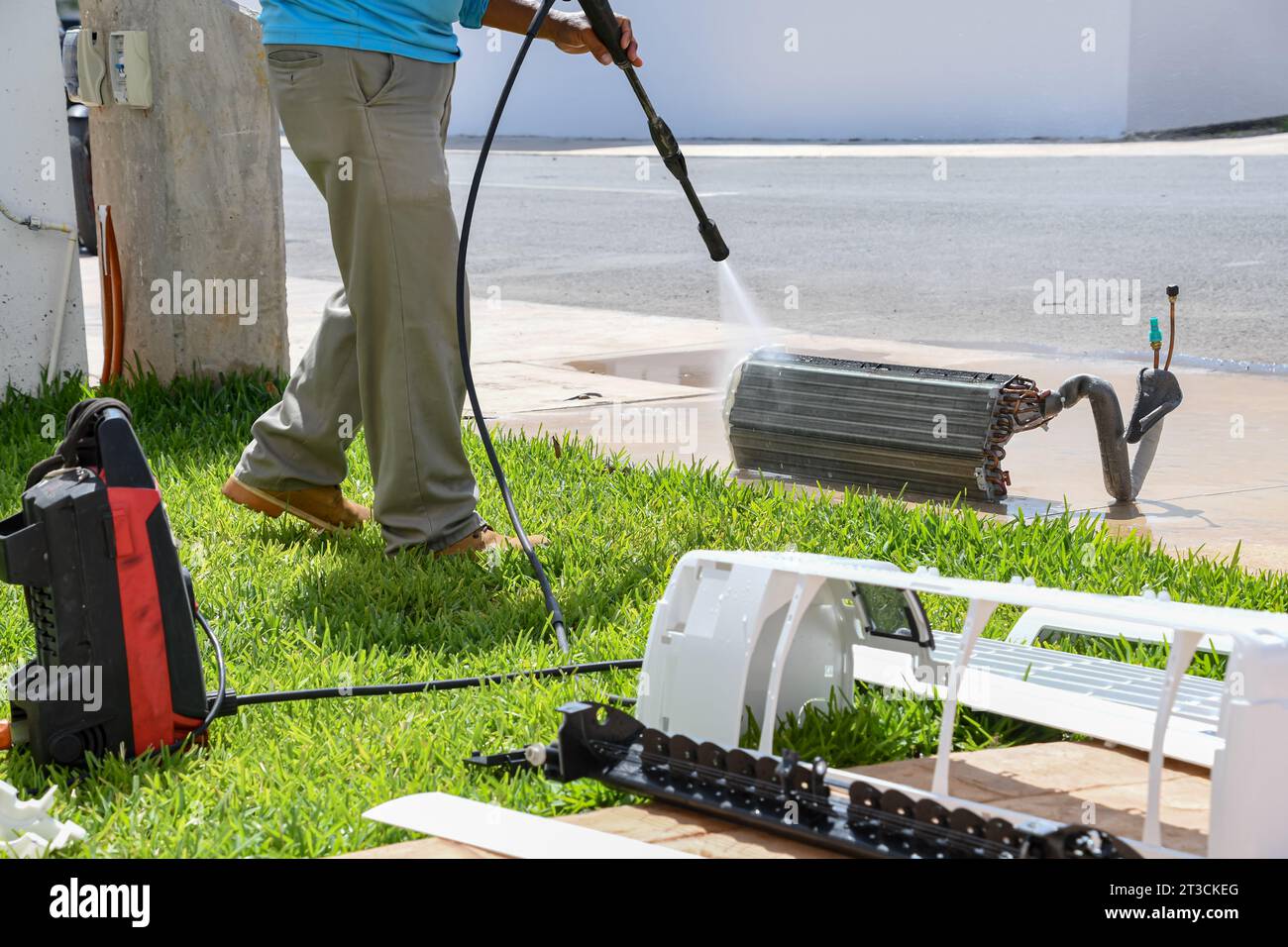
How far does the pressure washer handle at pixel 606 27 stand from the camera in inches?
169

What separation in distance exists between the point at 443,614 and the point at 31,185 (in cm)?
348

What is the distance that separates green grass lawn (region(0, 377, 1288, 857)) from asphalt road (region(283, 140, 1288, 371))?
11.6 ft

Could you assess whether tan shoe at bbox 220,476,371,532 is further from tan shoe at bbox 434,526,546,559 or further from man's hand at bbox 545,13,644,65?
man's hand at bbox 545,13,644,65

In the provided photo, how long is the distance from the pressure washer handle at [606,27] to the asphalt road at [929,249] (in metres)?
4.06

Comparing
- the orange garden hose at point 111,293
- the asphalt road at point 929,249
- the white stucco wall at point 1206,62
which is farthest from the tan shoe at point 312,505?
the white stucco wall at point 1206,62

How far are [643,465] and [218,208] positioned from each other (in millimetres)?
2213

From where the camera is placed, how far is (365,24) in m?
4.06

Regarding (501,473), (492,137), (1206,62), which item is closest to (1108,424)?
(501,473)

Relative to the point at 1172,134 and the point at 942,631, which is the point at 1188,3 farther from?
the point at 942,631

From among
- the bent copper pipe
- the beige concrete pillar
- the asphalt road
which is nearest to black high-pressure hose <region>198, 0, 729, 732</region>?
the bent copper pipe

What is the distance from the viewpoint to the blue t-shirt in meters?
4.06

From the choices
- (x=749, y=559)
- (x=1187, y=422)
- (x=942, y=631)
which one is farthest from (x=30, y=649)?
(x=1187, y=422)

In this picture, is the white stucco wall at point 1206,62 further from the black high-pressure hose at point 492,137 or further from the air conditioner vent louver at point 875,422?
the black high-pressure hose at point 492,137
